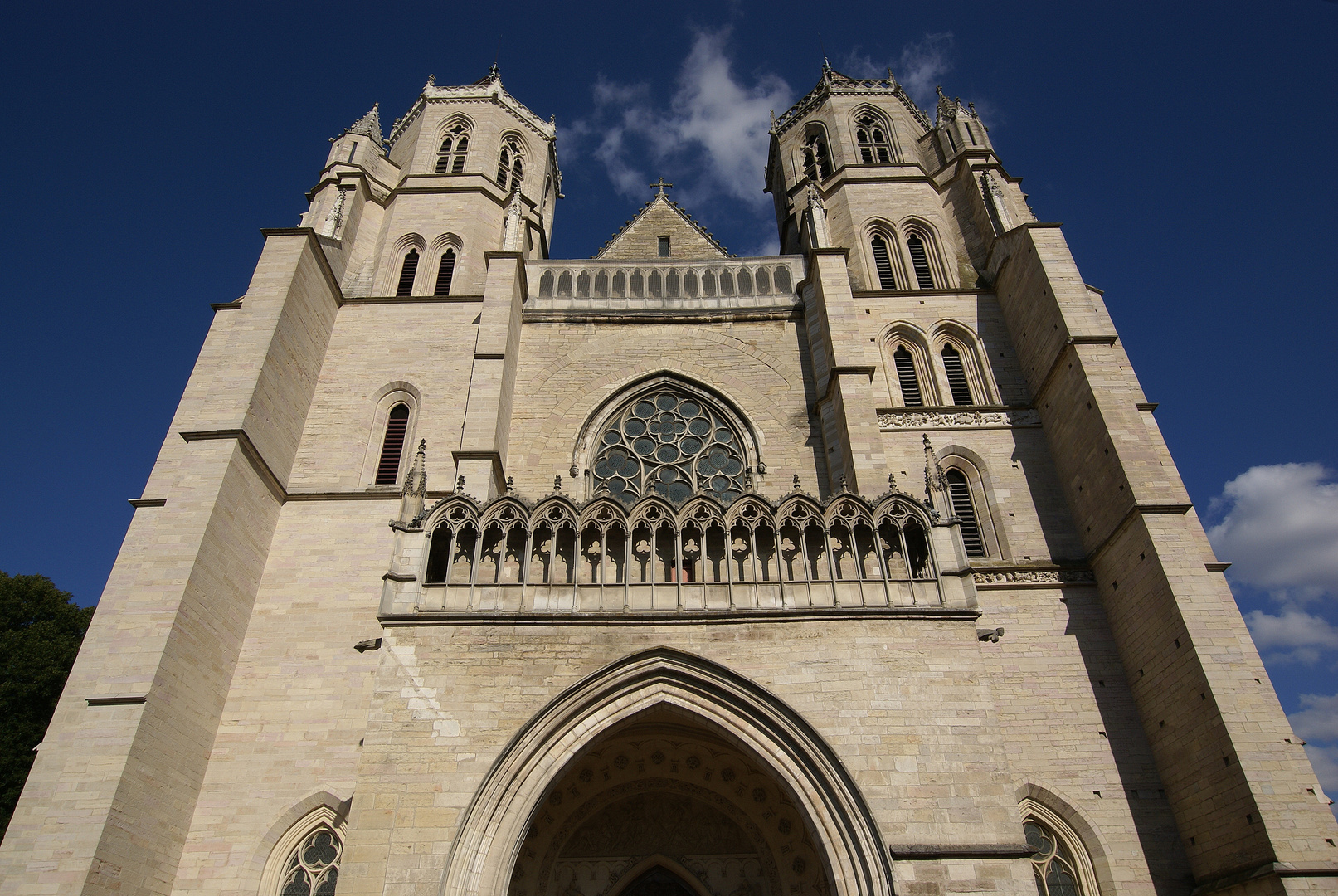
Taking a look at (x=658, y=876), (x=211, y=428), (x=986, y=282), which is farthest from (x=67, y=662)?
(x=986, y=282)

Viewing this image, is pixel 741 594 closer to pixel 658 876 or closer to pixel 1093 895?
pixel 658 876

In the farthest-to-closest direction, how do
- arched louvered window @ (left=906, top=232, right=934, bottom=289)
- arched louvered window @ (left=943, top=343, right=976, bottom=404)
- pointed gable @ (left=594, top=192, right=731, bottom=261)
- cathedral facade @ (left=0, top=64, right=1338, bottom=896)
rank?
1. pointed gable @ (left=594, top=192, right=731, bottom=261)
2. arched louvered window @ (left=906, top=232, right=934, bottom=289)
3. arched louvered window @ (left=943, top=343, right=976, bottom=404)
4. cathedral facade @ (left=0, top=64, right=1338, bottom=896)

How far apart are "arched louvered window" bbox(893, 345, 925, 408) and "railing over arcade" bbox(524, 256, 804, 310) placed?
2136 mm

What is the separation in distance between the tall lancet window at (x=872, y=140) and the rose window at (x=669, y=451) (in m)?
8.62

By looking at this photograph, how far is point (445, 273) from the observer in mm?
16750

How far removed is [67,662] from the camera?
1580 cm

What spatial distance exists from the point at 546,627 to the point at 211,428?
6000mm

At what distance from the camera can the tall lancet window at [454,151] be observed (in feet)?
63.1

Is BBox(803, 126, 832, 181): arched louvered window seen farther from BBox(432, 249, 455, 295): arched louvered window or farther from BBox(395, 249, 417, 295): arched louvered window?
BBox(395, 249, 417, 295): arched louvered window

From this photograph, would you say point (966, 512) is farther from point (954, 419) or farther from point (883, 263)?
point (883, 263)

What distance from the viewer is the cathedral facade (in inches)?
307

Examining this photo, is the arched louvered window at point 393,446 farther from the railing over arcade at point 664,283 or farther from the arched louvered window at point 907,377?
the arched louvered window at point 907,377

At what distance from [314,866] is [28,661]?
31.7ft

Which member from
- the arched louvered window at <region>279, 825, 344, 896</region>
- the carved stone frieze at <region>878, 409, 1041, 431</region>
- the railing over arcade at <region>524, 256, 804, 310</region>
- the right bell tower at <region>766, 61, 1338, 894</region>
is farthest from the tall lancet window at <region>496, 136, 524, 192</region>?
the arched louvered window at <region>279, 825, 344, 896</region>
